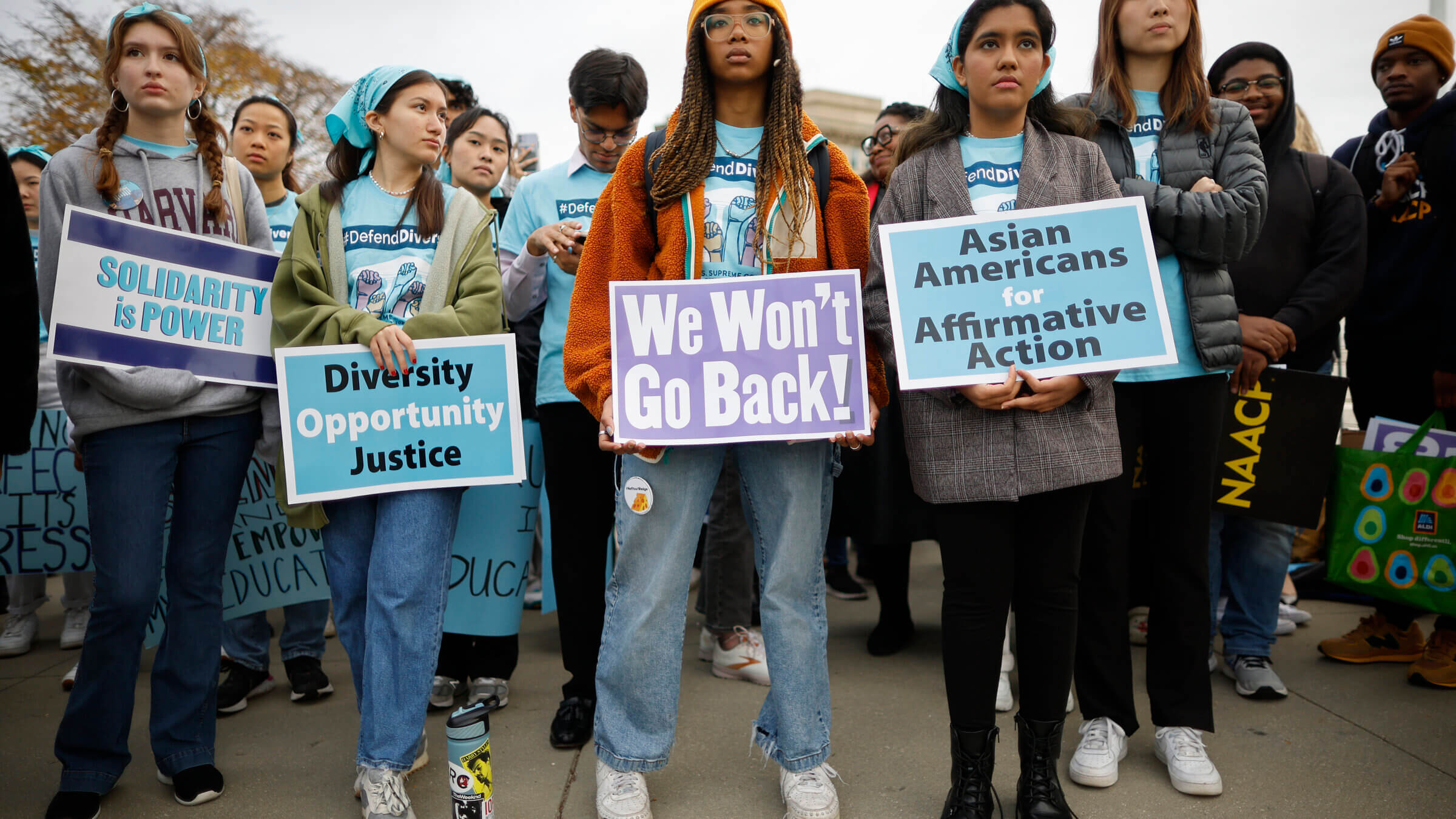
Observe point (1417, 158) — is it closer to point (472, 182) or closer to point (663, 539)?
point (663, 539)

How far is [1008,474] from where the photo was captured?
7.64ft

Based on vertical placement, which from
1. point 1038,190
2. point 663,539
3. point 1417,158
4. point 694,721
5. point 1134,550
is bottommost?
point 694,721

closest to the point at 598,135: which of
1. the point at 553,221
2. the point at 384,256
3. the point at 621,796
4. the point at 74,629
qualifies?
the point at 553,221

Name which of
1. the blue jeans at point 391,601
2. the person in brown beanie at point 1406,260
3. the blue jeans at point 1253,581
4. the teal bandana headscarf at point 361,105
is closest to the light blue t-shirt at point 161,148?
the teal bandana headscarf at point 361,105

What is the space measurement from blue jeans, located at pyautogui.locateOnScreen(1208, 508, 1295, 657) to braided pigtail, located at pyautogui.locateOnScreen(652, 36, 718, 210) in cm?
230

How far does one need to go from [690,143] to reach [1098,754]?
2.05 metres

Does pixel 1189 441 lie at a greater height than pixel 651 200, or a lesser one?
lesser

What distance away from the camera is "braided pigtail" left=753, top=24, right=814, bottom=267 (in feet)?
7.94

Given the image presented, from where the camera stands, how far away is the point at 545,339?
3.19 m

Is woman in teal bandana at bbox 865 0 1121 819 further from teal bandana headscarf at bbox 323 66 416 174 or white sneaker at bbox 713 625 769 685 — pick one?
teal bandana headscarf at bbox 323 66 416 174

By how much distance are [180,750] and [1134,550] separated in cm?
327

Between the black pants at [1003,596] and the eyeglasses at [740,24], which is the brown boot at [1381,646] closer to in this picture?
the black pants at [1003,596]

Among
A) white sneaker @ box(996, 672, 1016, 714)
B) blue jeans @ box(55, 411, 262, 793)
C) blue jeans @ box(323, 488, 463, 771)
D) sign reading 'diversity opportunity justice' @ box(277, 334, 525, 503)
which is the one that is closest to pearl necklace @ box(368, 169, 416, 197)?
sign reading 'diversity opportunity justice' @ box(277, 334, 525, 503)

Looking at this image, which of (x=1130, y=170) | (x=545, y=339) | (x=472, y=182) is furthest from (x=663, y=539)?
(x=472, y=182)
